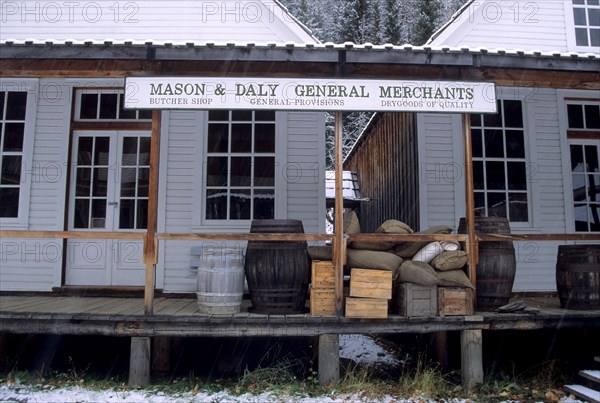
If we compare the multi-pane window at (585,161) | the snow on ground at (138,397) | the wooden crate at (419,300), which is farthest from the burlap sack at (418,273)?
the multi-pane window at (585,161)

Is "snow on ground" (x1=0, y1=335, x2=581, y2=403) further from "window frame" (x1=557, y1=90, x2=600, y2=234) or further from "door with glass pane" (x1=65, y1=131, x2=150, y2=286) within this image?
"window frame" (x1=557, y1=90, x2=600, y2=234)

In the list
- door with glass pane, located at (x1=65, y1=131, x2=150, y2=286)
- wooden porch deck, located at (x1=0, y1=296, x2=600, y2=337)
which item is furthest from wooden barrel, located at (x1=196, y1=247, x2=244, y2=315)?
door with glass pane, located at (x1=65, y1=131, x2=150, y2=286)

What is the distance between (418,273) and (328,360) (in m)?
1.36

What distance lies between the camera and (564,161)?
8055 millimetres

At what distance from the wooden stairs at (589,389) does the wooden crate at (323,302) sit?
2604 millimetres

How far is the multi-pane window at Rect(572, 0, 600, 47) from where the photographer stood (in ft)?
29.3

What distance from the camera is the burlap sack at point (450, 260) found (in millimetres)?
5562

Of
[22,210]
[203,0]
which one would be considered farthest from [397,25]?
[22,210]

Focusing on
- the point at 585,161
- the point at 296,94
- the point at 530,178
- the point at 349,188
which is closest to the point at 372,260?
the point at 296,94

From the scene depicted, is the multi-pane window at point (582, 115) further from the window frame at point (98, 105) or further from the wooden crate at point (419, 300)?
the window frame at point (98, 105)

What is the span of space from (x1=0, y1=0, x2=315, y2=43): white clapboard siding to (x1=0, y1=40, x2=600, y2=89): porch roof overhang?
8.70 ft

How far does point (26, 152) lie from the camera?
304 inches

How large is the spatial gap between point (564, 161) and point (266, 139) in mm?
4794

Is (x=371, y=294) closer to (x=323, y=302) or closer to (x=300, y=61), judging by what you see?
(x=323, y=302)
